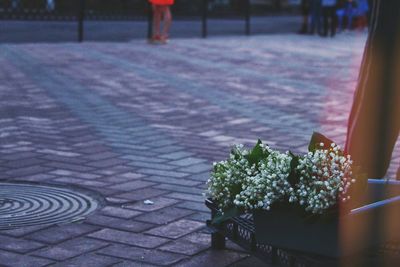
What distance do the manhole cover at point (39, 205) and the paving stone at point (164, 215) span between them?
1.02 feet

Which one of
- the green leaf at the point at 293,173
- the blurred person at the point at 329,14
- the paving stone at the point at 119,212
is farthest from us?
the blurred person at the point at 329,14

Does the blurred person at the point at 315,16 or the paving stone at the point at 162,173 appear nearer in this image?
the paving stone at the point at 162,173

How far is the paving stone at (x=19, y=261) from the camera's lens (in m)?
3.63

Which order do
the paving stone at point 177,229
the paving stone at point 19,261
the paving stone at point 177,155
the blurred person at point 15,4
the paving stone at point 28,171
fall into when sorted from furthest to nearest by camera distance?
the blurred person at point 15,4, the paving stone at point 177,155, the paving stone at point 28,171, the paving stone at point 177,229, the paving stone at point 19,261

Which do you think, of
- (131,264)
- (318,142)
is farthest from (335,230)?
(131,264)

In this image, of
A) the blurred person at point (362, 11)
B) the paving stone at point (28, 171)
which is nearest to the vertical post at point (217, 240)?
the paving stone at point (28, 171)

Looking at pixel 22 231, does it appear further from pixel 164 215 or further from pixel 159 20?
pixel 159 20

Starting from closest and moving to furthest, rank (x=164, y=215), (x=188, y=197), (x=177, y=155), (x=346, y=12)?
(x=164, y=215)
(x=188, y=197)
(x=177, y=155)
(x=346, y=12)

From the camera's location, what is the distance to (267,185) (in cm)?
321

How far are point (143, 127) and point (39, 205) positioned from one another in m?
2.79

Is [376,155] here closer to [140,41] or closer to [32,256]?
[32,256]

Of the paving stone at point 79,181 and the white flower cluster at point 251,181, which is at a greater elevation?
the white flower cluster at point 251,181

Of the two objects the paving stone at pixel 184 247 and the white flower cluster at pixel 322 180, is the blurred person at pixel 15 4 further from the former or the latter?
the white flower cluster at pixel 322 180

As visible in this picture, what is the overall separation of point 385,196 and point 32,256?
1.49 m
